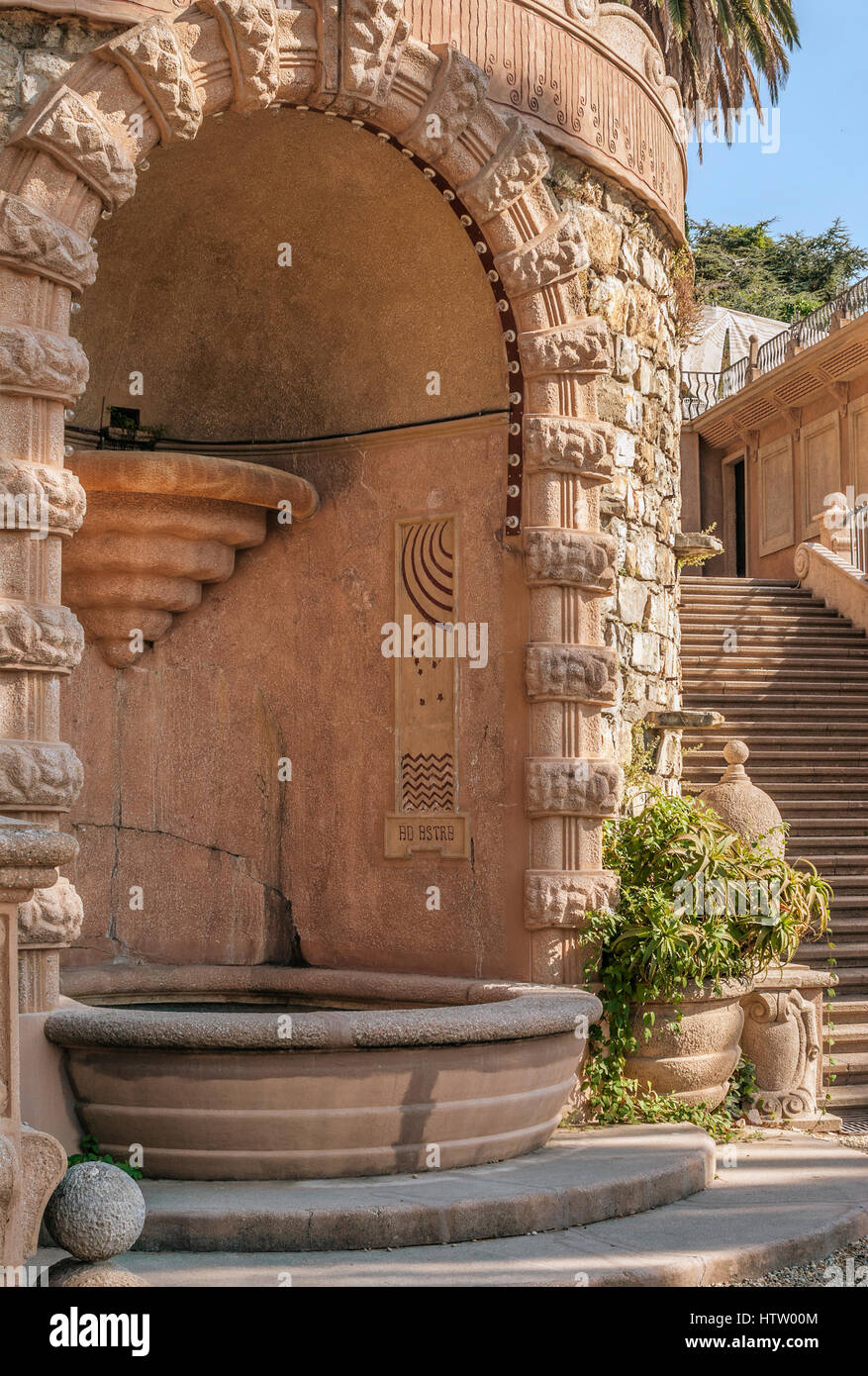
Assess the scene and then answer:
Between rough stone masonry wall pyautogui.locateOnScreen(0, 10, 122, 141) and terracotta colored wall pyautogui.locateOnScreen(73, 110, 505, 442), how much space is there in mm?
1141

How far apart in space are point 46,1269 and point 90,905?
161 inches

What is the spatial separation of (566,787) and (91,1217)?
3.66 meters

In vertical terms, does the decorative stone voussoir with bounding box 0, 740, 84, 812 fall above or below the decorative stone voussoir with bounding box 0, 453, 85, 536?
below

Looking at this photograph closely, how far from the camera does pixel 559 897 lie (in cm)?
701

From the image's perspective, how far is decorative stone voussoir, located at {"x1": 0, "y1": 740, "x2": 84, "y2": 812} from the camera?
541 centimetres

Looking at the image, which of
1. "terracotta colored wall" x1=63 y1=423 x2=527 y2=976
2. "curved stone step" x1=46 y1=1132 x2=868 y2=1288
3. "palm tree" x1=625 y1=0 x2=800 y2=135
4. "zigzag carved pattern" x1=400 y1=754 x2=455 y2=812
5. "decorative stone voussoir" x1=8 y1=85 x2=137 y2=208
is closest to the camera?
"curved stone step" x1=46 y1=1132 x2=868 y2=1288

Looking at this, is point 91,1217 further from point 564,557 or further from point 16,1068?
point 564,557

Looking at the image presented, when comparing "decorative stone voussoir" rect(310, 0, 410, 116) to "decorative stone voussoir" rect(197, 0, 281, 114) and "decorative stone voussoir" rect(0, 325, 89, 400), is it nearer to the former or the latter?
"decorative stone voussoir" rect(197, 0, 281, 114)

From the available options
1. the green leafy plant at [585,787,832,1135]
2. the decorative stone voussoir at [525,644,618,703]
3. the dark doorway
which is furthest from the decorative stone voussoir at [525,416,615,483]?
the dark doorway

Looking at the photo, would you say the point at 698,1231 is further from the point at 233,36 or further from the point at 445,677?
the point at 233,36

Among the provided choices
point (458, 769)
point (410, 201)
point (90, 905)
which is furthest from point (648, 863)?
point (410, 201)

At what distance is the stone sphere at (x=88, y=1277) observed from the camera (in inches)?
150

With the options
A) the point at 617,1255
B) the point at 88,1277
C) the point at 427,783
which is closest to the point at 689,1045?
the point at 427,783

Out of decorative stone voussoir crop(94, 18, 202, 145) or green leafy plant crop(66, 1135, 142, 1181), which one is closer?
green leafy plant crop(66, 1135, 142, 1181)
